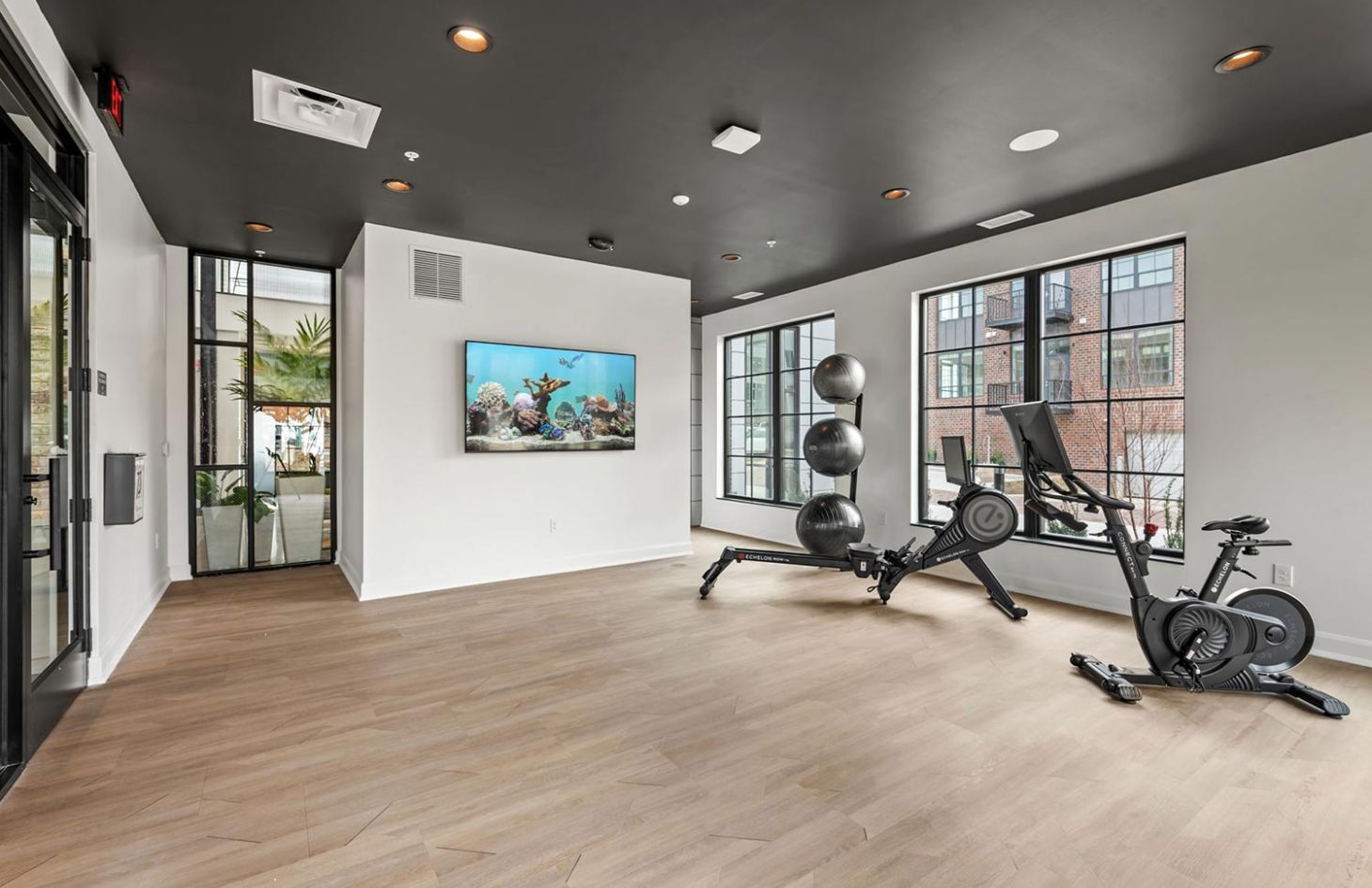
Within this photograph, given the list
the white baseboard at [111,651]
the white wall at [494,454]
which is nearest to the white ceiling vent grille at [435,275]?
the white wall at [494,454]

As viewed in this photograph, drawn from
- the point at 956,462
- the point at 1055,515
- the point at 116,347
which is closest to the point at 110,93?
the point at 116,347

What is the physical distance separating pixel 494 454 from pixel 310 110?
2973mm

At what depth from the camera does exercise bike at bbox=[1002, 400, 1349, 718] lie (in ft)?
10.2

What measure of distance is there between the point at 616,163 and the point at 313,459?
14.6 feet

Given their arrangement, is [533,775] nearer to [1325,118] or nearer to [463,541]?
[463,541]

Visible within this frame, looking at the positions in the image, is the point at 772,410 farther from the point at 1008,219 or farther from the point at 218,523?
the point at 218,523

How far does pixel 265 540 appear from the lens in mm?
6094

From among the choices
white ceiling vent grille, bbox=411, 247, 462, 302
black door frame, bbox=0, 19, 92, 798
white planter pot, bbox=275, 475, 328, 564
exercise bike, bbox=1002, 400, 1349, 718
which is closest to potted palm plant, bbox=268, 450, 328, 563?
white planter pot, bbox=275, 475, 328, 564

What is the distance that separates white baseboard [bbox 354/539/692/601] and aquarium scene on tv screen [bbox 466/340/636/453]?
1057mm

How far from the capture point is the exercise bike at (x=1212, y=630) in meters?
3.12

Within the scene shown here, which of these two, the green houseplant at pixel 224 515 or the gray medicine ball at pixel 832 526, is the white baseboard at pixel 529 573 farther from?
the green houseplant at pixel 224 515

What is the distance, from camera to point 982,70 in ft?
9.65

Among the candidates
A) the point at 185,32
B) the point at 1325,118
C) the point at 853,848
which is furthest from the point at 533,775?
the point at 1325,118

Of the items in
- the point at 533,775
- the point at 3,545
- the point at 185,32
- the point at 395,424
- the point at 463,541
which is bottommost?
the point at 533,775
